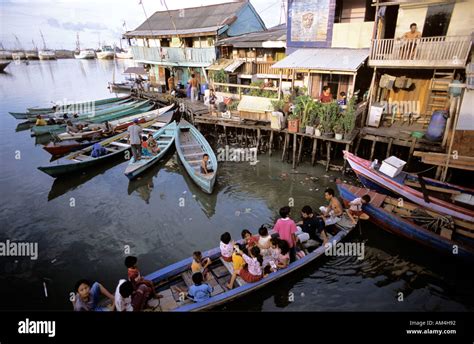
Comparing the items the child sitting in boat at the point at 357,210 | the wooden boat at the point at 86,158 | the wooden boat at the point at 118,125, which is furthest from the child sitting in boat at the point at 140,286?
the wooden boat at the point at 118,125

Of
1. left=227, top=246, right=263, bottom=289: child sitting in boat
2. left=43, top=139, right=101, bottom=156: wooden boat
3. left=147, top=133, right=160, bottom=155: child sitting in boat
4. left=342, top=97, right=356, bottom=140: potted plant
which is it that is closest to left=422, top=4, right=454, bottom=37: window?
left=342, top=97, right=356, bottom=140: potted plant

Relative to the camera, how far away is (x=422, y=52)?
12102mm

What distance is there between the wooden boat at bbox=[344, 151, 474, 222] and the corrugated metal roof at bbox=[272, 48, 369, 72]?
17.9 feet

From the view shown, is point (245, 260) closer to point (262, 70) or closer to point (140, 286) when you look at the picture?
point (140, 286)

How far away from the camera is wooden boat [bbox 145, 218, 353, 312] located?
6218 millimetres

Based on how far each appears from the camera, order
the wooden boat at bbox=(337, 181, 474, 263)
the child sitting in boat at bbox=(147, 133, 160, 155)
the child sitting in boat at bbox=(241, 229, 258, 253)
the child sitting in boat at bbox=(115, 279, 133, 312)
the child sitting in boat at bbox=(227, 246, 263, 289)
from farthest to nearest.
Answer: the child sitting in boat at bbox=(147, 133, 160, 155) → the wooden boat at bbox=(337, 181, 474, 263) → the child sitting in boat at bbox=(241, 229, 258, 253) → the child sitting in boat at bbox=(227, 246, 263, 289) → the child sitting in boat at bbox=(115, 279, 133, 312)

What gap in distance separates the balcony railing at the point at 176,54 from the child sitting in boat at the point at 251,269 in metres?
20.2

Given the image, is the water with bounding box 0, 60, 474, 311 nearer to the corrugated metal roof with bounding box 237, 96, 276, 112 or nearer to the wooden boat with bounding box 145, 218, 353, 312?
the wooden boat with bounding box 145, 218, 353, 312

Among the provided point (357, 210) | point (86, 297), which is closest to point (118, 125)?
point (86, 297)

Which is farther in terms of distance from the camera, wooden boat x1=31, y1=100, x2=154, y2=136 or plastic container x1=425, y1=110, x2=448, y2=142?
wooden boat x1=31, y1=100, x2=154, y2=136

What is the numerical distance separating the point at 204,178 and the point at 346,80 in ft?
34.1

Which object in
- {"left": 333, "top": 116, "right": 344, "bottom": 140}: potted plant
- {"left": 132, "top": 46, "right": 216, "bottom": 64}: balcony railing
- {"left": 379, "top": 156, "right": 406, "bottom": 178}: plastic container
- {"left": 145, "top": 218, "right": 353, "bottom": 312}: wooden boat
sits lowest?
{"left": 145, "top": 218, "right": 353, "bottom": 312}: wooden boat

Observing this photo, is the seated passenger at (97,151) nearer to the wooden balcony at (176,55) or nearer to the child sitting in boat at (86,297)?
the child sitting in boat at (86,297)

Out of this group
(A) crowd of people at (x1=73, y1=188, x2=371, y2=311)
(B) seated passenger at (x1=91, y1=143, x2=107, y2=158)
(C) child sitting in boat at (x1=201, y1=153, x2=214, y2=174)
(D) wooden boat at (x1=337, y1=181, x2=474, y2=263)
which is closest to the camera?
(A) crowd of people at (x1=73, y1=188, x2=371, y2=311)
